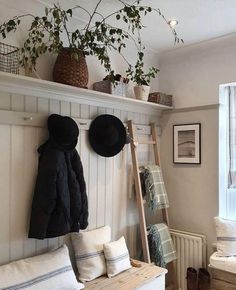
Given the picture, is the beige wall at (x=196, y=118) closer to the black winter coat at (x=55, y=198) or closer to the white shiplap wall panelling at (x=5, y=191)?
the black winter coat at (x=55, y=198)

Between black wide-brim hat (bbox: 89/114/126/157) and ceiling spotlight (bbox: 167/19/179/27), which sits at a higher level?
ceiling spotlight (bbox: 167/19/179/27)

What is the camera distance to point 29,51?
6.85 ft

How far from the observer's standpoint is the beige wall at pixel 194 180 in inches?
115


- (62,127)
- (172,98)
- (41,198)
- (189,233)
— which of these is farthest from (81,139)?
(189,233)

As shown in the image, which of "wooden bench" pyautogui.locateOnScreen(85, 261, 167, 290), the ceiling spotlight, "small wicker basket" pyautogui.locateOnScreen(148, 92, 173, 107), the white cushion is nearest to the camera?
the white cushion

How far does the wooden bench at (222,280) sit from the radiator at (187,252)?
0.24 metres

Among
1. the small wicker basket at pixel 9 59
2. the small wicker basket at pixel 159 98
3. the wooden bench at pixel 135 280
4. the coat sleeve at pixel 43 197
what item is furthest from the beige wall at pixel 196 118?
the small wicker basket at pixel 9 59

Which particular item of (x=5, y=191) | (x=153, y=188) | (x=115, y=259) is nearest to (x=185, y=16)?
(x=153, y=188)

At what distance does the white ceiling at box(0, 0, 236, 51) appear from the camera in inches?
83.8

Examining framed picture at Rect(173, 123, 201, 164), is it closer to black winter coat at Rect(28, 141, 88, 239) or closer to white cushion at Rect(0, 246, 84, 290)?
black winter coat at Rect(28, 141, 88, 239)

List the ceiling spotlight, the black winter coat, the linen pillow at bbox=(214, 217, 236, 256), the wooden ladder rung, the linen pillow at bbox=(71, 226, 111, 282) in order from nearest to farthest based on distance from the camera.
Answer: the black winter coat → the linen pillow at bbox=(71, 226, 111, 282) → the ceiling spotlight → the linen pillow at bbox=(214, 217, 236, 256) → the wooden ladder rung

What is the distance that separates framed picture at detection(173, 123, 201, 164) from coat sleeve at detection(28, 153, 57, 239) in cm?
158

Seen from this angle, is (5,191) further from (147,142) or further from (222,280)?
(222,280)

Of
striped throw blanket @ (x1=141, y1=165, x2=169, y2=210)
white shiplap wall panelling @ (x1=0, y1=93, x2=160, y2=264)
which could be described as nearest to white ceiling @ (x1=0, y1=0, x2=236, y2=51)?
white shiplap wall panelling @ (x1=0, y1=93, x2=160, y2=264)
